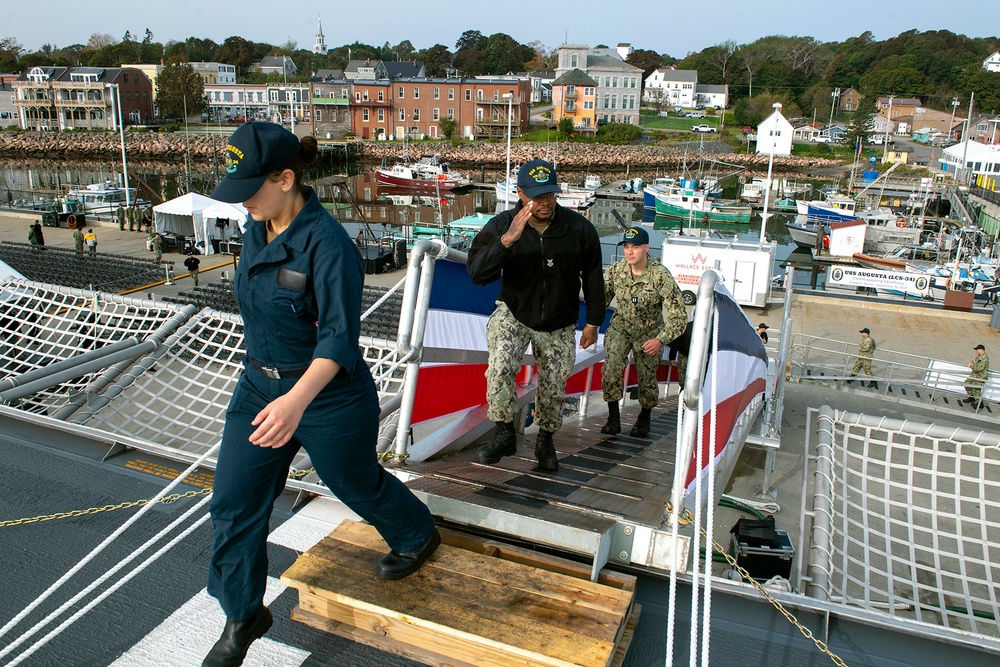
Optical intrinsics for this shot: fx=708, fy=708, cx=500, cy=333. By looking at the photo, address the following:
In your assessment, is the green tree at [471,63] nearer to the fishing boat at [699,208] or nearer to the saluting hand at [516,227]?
the fishing boat at [699,208]

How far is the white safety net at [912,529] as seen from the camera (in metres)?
3.86

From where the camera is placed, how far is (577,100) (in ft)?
277

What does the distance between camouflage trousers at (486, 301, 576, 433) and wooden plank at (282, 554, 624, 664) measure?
1133mm

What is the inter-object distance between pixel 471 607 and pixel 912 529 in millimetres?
3923

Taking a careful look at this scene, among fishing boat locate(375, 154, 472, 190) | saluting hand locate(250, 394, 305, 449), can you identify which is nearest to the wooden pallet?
saluting hand locate(250, 394, 305, 449)

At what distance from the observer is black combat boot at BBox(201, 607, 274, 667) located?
240cm

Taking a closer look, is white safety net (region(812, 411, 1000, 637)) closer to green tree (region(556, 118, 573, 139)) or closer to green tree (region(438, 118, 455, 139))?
green tree (region(438, 118, 455, 139))

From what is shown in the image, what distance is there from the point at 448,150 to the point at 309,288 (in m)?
76.4

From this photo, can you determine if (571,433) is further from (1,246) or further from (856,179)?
(856,179)

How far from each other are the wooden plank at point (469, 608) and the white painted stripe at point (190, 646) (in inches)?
8.5

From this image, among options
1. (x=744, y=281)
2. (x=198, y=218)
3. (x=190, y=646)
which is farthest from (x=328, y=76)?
(x=190, y=646)

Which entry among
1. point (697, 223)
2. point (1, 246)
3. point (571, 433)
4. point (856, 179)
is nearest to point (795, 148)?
point (856, 179)

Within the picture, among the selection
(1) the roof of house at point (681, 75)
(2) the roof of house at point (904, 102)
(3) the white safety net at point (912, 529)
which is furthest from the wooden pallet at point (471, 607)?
(1) the roof of house at point (681, 75)

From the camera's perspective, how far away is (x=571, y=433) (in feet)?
17.8
